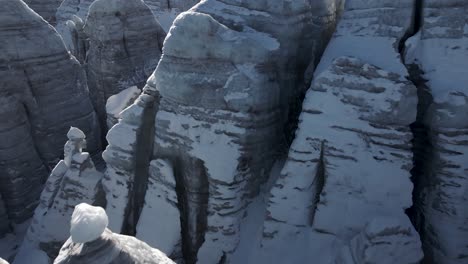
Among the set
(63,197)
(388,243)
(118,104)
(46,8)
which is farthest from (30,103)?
(46,8)

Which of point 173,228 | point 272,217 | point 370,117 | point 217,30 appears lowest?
point 173,228

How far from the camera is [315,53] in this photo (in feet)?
21.1

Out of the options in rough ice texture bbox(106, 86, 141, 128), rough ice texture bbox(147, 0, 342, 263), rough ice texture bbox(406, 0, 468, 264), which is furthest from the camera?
rough ice texture bbox(106, 86, 141, 128)

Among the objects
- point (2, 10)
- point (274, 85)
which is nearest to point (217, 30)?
point (274, 85)

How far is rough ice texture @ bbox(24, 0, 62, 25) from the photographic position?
19.9 metres

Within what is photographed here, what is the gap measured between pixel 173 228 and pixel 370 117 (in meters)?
3.06

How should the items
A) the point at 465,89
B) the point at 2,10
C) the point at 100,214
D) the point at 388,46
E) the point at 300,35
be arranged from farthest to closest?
the point at 2,10, the point at 300,35, the point at 388,46, the point at 465,89, the point at 100,214

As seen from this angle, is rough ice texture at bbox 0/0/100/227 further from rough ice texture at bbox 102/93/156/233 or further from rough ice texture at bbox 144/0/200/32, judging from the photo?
rough ice texture at bbox 144/0/200/32

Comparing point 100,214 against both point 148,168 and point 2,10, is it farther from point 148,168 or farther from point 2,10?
point 2,10

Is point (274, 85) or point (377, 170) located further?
point (274, 85)

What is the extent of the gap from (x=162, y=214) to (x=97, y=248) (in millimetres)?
3099

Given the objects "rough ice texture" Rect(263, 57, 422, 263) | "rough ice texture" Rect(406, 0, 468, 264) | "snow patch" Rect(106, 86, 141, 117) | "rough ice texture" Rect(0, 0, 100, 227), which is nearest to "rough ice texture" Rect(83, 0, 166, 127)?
"rough ice texture" Rect(0, 0, 100, 227)

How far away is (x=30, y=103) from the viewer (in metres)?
9.26

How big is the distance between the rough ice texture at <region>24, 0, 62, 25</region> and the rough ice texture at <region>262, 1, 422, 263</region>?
59.6 ft
